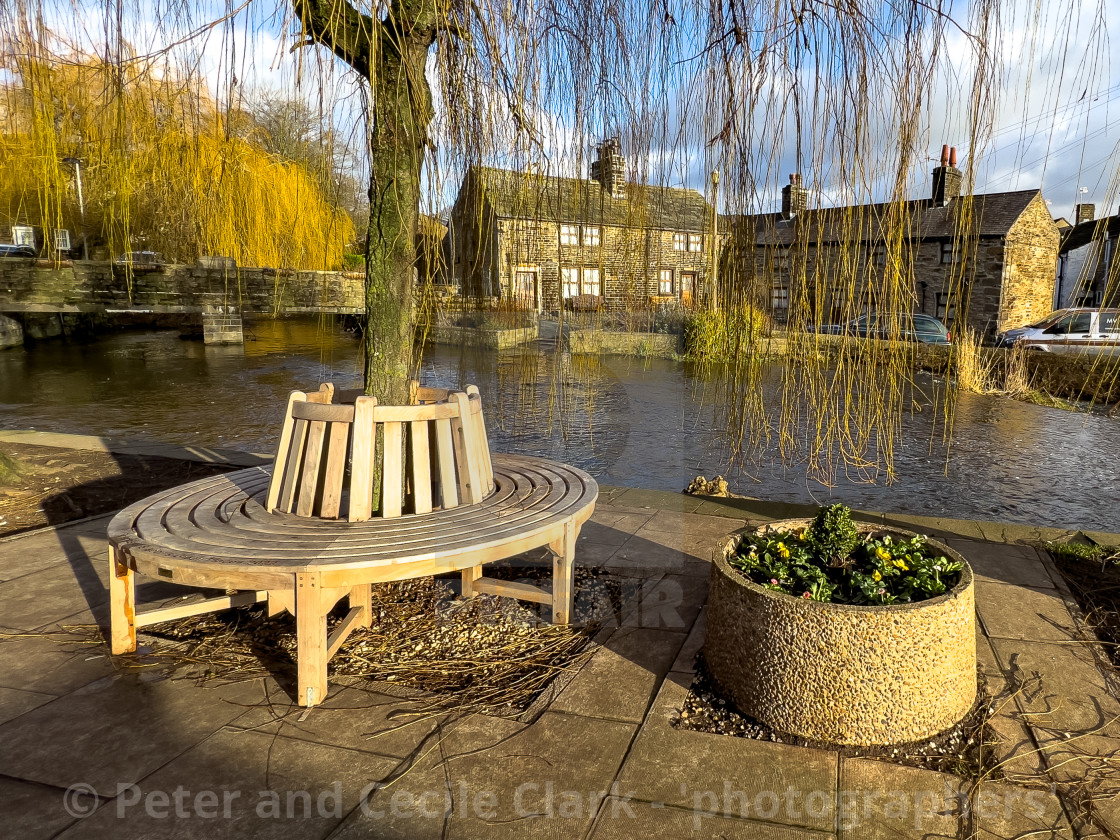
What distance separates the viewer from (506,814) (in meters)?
1.79

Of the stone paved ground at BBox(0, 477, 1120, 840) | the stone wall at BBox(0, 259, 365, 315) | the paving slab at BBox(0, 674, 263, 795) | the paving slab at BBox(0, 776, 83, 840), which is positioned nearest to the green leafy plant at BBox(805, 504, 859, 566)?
the stone paved ground at BBox(0, 477, 1120, 840)

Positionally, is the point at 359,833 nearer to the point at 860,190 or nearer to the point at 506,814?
the point at 506,814

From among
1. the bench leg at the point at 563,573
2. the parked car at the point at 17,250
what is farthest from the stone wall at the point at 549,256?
the parked car at the point at 17,250

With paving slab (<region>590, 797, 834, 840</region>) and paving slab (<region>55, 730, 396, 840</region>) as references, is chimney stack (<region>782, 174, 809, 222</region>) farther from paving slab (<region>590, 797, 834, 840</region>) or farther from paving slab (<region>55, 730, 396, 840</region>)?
paving slab (<region>55, 730, 396, 840</region>)

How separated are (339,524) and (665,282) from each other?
169 cm

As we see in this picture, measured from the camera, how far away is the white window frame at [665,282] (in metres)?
2.78

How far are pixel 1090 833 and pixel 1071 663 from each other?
3.35 feet

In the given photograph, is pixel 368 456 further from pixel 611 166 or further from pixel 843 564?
pixel 843 564

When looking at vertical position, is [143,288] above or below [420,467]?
above

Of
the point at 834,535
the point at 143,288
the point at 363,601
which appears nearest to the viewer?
the point at 834,535

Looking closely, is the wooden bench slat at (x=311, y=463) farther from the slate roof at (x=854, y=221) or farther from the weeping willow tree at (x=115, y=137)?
the slate roof at (x=854, y=221)

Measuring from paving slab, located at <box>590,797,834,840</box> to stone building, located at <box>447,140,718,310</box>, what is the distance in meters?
1.61

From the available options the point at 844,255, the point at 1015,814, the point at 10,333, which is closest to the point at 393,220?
the point at 844,255

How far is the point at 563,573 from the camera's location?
9.14 ft
